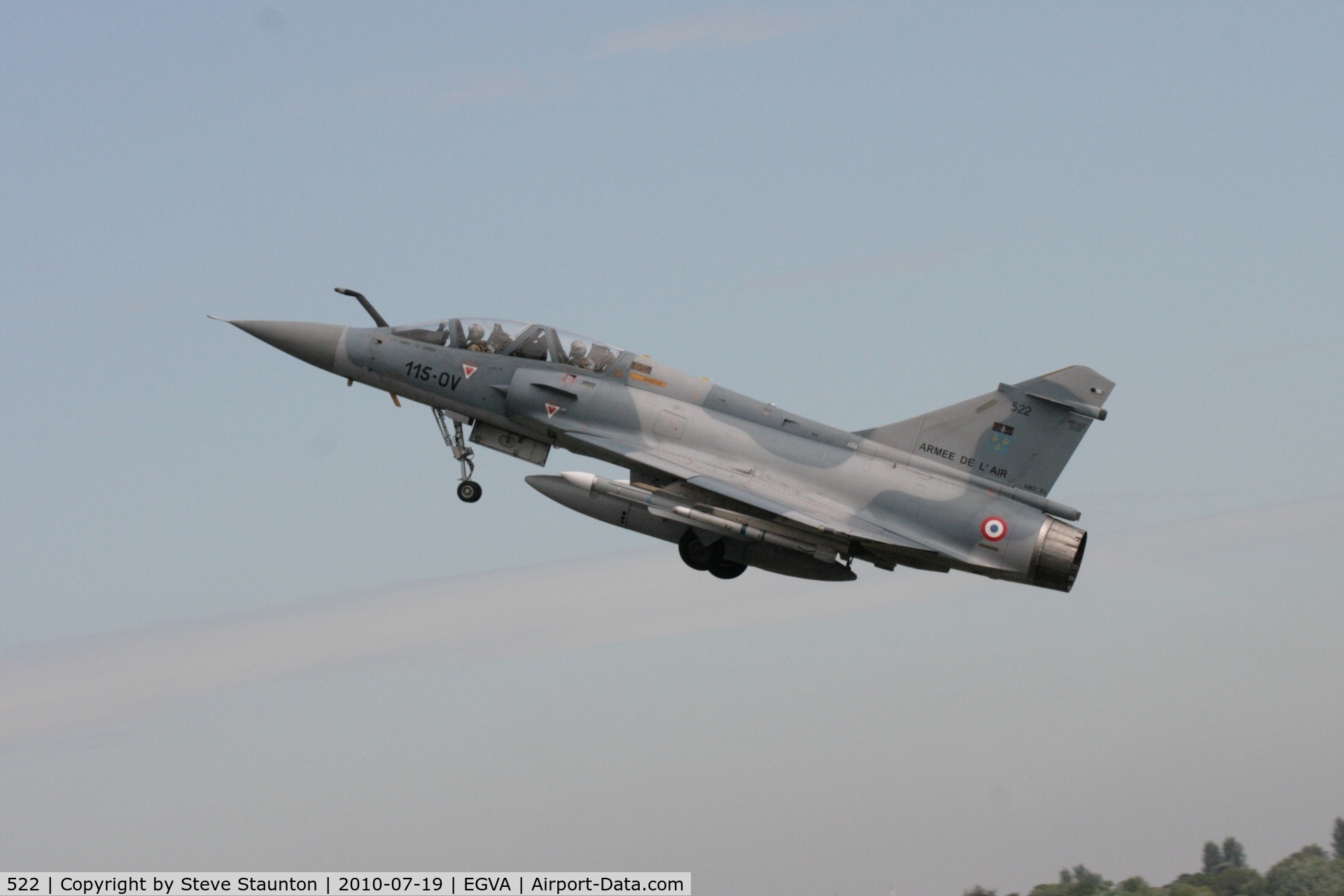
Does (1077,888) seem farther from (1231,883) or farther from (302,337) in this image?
(302,337)

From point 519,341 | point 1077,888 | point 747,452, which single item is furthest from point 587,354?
point 1077,888

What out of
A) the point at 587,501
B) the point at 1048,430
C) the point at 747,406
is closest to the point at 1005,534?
the point at 1048,430

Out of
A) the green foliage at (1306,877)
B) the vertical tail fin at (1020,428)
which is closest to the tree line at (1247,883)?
the green foliage at (1306,877)

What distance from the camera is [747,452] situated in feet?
78.7

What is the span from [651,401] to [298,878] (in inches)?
330

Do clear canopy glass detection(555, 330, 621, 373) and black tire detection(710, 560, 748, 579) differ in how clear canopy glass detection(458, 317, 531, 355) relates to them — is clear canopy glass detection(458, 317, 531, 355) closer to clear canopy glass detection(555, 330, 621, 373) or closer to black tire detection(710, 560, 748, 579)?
clear canopy glass detection(555, 330, 621, 373)

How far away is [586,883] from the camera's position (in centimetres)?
2069

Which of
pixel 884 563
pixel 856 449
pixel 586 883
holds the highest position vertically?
pixel 856 449

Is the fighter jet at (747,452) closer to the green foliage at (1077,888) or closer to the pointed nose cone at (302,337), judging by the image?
the pointed nose cone at (302,337)

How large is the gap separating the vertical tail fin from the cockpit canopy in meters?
4.75

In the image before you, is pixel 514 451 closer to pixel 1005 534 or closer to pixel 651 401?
pixel 651 401

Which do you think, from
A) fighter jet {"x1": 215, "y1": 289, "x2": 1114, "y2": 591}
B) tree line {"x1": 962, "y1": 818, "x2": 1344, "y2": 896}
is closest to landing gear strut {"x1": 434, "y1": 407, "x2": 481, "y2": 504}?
fighter jet {"x1": 215, "y1": 289, "x2": 1114, "y2": 591}

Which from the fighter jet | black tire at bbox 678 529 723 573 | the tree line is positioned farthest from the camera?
the tree line

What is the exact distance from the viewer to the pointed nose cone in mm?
25578
